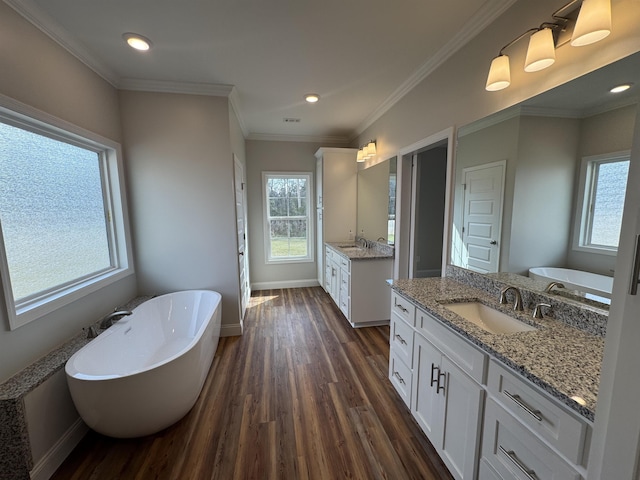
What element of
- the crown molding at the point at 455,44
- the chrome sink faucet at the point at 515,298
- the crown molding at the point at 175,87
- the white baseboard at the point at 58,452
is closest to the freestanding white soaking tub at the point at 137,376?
the white baseboard at the point at 58,452

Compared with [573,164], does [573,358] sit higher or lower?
lower

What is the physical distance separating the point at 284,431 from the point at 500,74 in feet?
8.17

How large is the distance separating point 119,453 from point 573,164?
292cm

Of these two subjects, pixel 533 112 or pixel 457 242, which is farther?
pixel 457 242

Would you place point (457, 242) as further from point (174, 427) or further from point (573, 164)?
point (174, 427)

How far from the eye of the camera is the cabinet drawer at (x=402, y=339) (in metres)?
1.74

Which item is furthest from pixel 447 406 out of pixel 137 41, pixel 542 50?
pixel 137 41

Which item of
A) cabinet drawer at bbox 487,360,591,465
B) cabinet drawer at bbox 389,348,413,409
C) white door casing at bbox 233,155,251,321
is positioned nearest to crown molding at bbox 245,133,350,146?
white door casing at bbox 233,155,251,321

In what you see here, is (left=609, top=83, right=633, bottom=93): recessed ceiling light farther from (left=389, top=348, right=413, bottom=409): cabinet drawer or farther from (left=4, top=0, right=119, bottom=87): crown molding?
(left=4, top=0, right=119, bottom=87): crown molding

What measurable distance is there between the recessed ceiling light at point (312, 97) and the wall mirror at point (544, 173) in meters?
→ 1.67

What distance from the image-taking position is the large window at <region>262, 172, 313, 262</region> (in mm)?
4621

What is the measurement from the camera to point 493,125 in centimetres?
168

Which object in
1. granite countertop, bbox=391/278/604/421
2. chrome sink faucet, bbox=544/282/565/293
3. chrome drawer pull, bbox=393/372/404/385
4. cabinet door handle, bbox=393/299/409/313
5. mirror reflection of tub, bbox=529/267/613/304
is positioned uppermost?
mirror reflection of tub, bbox=529/267/613/304

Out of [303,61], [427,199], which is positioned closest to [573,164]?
[427,199]
